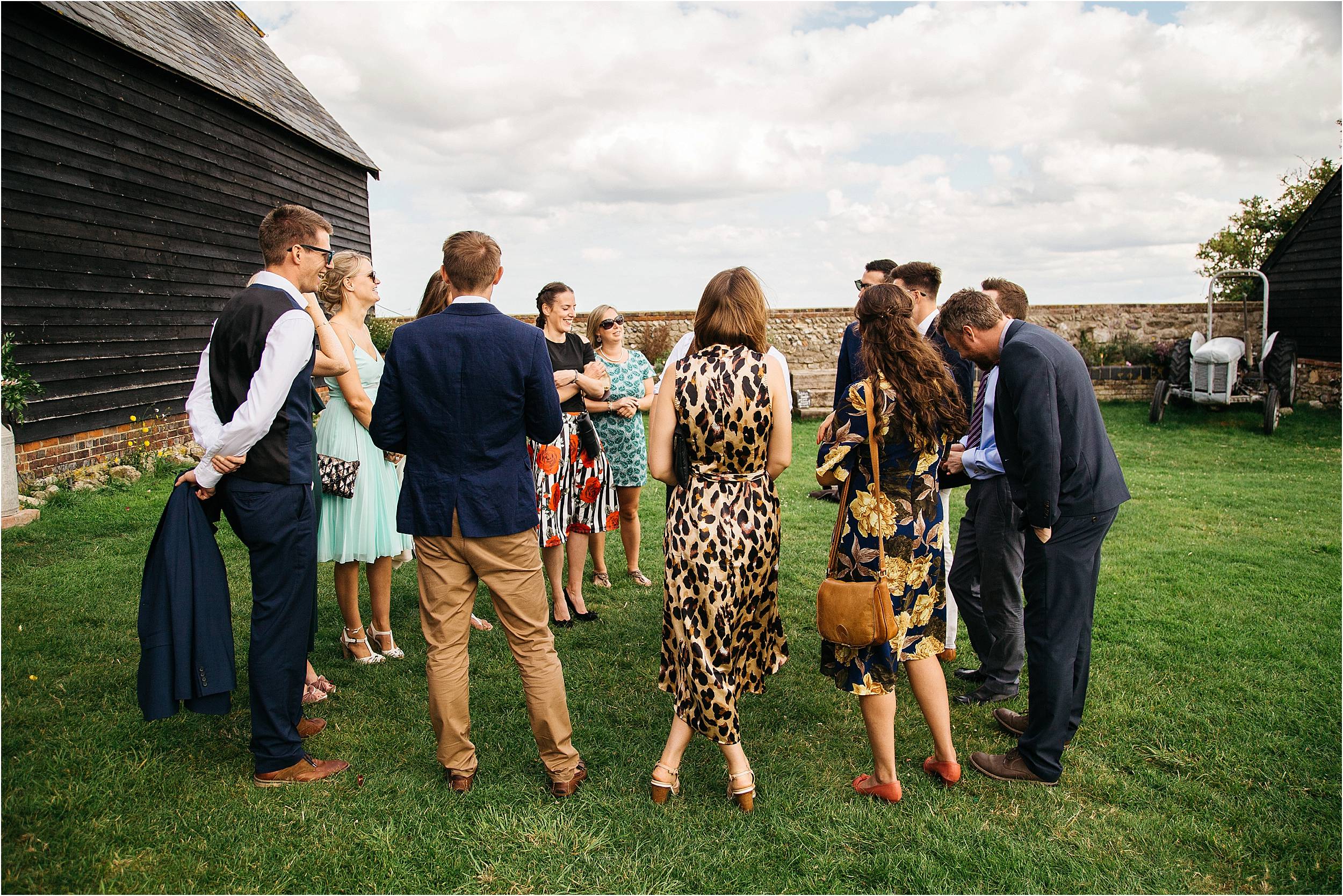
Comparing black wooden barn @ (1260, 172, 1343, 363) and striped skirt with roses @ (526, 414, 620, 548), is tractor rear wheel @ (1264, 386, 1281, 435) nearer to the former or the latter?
black wooden barn @ (1260, 172, 1343, 363)

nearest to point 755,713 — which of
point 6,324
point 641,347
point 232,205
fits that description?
point 6,324

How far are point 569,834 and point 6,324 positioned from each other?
8442 mm

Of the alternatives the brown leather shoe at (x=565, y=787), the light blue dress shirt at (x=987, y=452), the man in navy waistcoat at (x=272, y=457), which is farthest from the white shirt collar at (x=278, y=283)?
the light blue dress shirt at (x=987, y=452)

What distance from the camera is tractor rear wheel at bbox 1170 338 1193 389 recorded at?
47.2 feet

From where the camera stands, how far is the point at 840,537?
10.2ft

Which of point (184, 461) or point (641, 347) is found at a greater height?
point (641, 347)

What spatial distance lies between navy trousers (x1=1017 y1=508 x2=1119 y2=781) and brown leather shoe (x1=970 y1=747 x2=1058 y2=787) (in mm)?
28

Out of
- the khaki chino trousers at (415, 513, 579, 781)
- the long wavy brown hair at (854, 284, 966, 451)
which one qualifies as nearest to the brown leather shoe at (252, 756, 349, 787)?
the khaki chino trousers at (415, 513, 579, 781)

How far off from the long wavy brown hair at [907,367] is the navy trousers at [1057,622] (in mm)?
689

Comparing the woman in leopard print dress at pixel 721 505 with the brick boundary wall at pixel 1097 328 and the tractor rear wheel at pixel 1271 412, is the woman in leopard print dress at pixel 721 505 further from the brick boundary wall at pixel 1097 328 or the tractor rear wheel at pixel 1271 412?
the tractor rear wheel at pixel 1271 412

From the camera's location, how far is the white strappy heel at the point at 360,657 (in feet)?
14.3

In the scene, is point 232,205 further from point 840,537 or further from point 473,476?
point 840,537

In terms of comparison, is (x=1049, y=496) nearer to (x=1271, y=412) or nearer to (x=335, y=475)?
(x=335, y=475)

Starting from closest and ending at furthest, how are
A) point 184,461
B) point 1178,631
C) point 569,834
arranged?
point 569,834 → point 1178,631 → point 184,461
